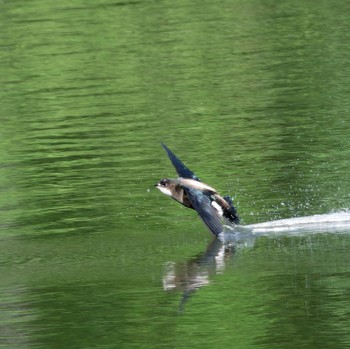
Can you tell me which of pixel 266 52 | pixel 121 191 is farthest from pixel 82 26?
pixel 121 191

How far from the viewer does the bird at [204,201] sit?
1366cm

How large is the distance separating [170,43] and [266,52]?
8.84ft

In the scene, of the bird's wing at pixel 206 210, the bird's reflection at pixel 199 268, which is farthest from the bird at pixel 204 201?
the bird's reflection at pixel 199 268

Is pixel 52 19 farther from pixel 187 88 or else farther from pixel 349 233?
pixel 349 233

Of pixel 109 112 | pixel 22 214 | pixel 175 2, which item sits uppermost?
pixel 22 214

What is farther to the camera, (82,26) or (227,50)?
(82,26)

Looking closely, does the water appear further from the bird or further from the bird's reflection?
the bird

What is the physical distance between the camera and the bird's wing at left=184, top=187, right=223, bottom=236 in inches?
537

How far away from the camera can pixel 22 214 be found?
1569 centimetres

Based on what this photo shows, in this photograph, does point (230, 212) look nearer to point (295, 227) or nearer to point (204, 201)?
point (204, 201)

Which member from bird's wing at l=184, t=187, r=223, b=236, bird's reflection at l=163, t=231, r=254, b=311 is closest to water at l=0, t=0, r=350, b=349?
bird's reflection at l=163, t=231, r=254, b=311

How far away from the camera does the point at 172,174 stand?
57.3ft

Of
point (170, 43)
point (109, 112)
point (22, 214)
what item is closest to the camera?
point (22, 214)

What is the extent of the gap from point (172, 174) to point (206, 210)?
388 cm
